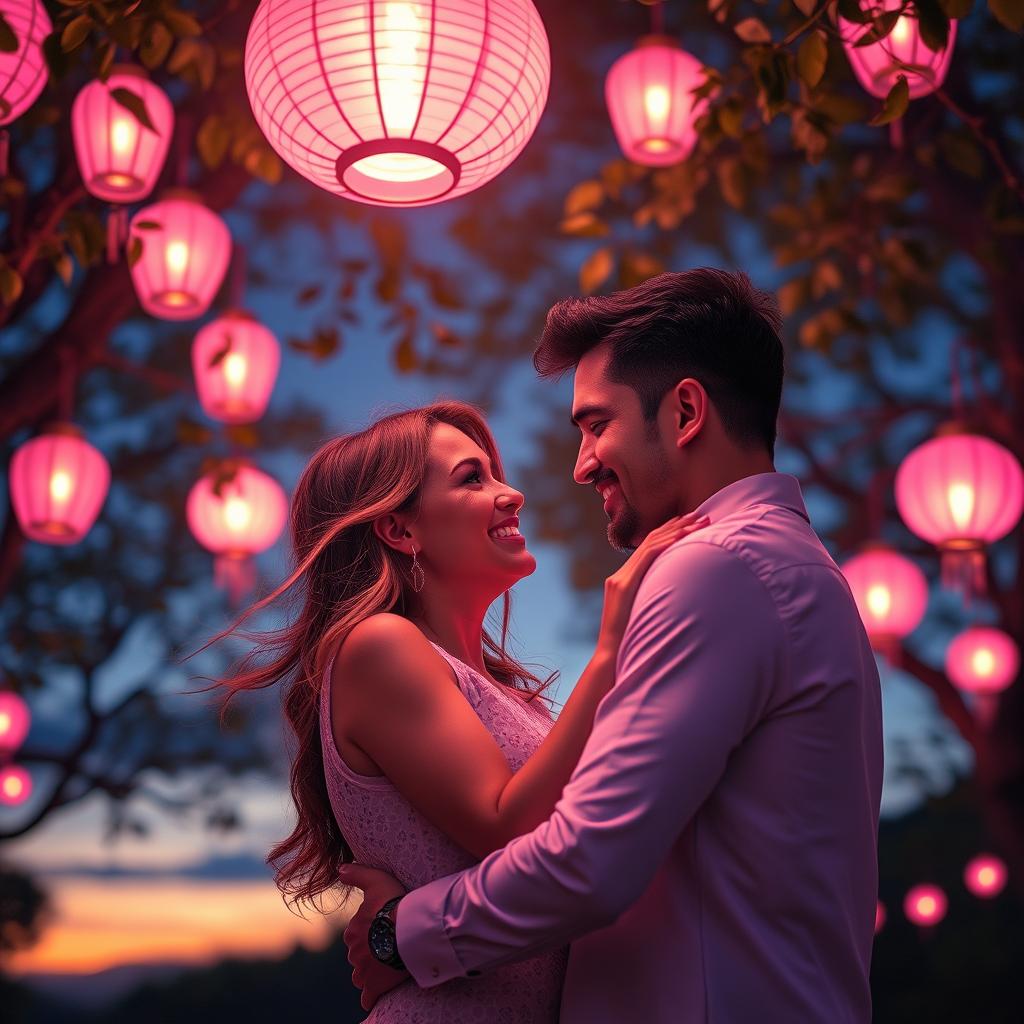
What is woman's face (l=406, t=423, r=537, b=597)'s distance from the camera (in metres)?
1.89

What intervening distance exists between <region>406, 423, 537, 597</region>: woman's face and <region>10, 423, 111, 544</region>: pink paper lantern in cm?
324

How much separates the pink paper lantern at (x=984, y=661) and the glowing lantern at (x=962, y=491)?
1.52 metres

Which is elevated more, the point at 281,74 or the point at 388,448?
the point at 281,74

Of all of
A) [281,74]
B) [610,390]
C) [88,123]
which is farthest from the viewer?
[88,123]

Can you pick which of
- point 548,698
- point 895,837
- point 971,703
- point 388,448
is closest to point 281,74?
point 388,448

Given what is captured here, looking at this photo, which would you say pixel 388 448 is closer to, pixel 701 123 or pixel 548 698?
pixel 548 698

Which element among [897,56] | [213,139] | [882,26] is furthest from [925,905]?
[882,26]

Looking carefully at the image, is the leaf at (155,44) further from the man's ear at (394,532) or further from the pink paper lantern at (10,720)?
the pink paper lantern at (10,720)

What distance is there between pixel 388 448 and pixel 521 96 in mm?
724

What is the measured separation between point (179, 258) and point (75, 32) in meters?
2.24

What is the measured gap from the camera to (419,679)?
64.2 inches

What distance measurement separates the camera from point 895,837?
1016 cm

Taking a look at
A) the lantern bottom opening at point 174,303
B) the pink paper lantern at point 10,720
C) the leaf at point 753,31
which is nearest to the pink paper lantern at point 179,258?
the lantern bottom opening at point 174,303

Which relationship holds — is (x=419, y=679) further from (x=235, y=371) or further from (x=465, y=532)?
(x=235, y=371)
